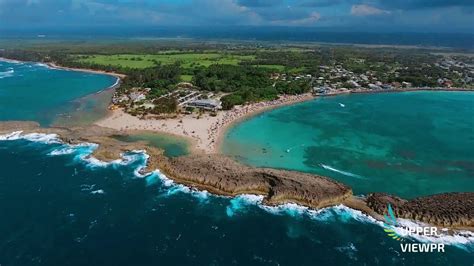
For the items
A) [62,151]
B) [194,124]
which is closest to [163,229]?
[62,151]

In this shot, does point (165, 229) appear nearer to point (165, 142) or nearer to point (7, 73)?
point (165, 142)

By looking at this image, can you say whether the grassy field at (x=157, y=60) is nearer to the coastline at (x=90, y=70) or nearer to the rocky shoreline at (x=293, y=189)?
the coastline at (x=90, y=70)

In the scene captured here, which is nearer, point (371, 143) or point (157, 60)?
point (371, 143)

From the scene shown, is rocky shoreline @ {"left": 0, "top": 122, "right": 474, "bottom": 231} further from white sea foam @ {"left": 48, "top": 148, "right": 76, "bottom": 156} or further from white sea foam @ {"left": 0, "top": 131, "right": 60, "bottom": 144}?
white sea foam @ {"left": 0, "top": 131, "right": 60, "bottom": 144}

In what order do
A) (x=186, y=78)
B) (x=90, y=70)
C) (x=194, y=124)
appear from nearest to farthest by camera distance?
(x=194, y=124) < (x=186, y=78) < (x=90, y=70)

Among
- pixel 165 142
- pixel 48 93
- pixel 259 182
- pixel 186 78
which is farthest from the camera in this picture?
pixel 186 78

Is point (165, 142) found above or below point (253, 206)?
above

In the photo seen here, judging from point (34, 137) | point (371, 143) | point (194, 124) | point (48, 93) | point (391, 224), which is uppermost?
point (48, 93)
